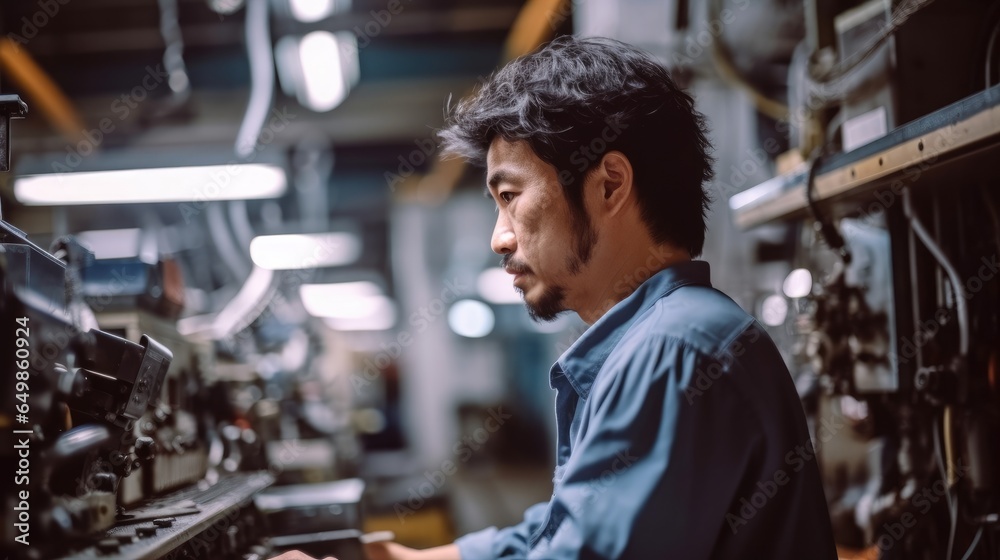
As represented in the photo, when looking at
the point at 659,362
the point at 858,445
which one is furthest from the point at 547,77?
the point at 858,445

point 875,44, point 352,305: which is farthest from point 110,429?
point 352,305

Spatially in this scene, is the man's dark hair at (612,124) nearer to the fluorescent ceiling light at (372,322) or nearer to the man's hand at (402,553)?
the man's hand at (402,553)

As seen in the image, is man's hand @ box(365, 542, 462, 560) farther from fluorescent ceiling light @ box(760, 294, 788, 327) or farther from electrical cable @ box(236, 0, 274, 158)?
electrical cable @ box(236, 0, 274, 158)

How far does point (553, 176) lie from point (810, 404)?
155 cm

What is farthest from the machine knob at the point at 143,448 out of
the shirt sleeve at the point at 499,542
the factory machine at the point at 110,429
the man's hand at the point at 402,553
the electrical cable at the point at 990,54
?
the electrical cable at the point at 990,54

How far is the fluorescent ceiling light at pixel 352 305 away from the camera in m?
11.6

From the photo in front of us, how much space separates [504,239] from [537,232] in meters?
0.08

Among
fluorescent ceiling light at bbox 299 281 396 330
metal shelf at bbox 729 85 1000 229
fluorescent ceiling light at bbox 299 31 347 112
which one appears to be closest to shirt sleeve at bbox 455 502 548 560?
metal shelf at bbox 729 85 1000 229

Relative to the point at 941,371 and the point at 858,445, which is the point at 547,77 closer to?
the point at 941,371

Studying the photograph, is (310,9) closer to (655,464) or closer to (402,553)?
(402,553)

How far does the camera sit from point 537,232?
1.52 meters

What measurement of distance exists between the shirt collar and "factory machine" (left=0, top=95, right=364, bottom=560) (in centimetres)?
77

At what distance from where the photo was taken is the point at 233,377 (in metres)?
3.28

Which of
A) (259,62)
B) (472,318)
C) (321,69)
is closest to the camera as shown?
(259,62)
